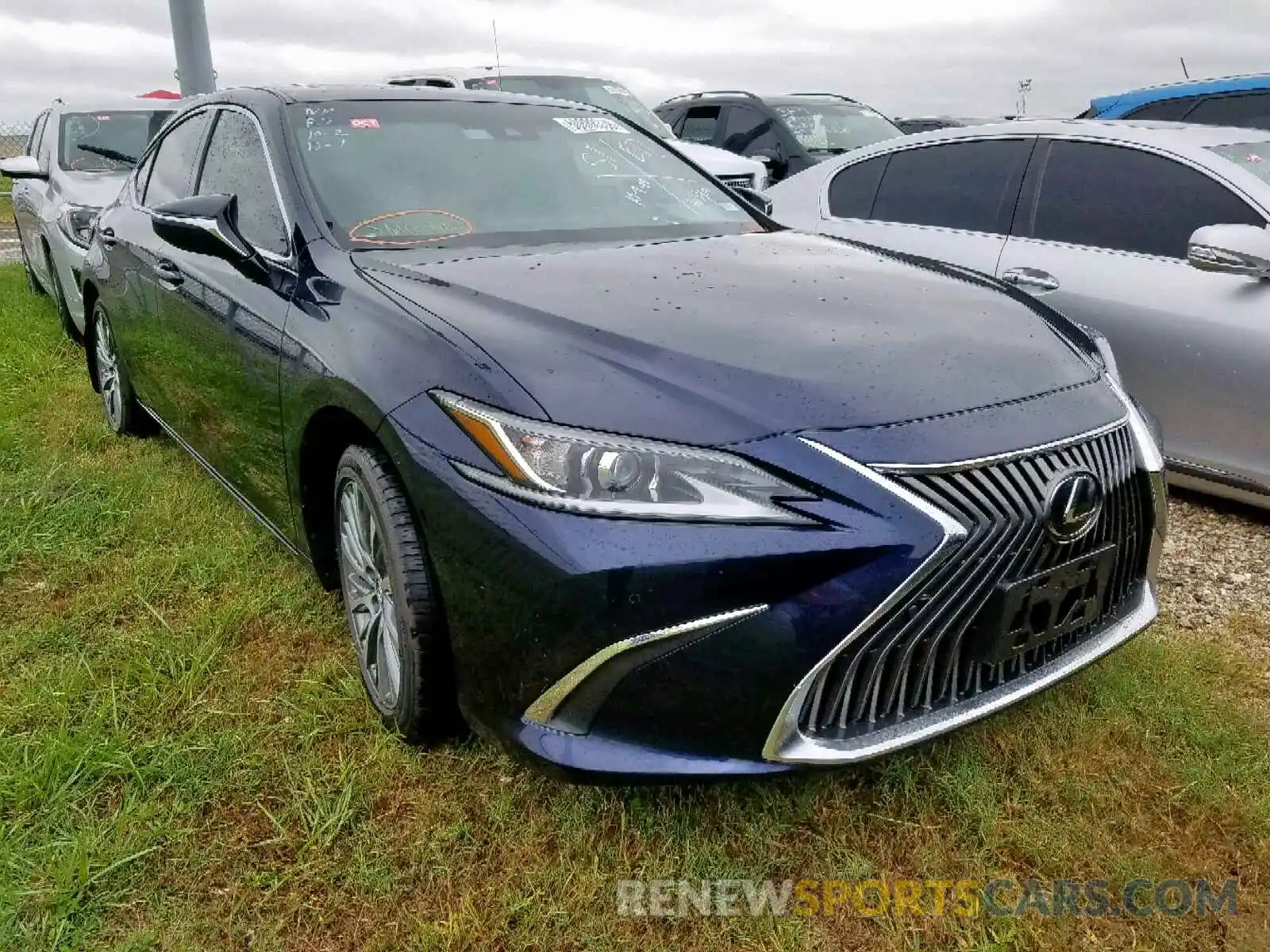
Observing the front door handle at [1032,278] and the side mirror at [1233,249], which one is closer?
the side mirror at [1233,249]

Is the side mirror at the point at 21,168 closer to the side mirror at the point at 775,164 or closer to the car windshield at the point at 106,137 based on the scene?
the car windshield at the point at 106,137

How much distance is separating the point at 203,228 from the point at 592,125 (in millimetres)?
1313

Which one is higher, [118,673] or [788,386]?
[788,386]

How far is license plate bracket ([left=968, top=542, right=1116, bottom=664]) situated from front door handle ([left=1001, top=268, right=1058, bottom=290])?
2064 millimetres

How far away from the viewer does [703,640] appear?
171 cm

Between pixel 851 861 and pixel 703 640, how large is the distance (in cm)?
65

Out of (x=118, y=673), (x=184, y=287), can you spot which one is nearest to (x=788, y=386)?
(x=118, y=673)

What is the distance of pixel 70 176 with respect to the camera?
21.5ft

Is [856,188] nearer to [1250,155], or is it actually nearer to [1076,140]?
[1076,140]

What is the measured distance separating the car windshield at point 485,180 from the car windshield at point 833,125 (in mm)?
6350

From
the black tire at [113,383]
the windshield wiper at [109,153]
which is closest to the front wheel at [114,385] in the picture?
the black tire at [113,383]

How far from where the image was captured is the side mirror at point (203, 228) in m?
2.73

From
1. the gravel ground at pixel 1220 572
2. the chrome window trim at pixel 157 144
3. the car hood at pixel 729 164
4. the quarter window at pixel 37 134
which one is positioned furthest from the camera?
the quarter window at pixel 37 134

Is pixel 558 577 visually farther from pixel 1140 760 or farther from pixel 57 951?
pixel 1140 760
